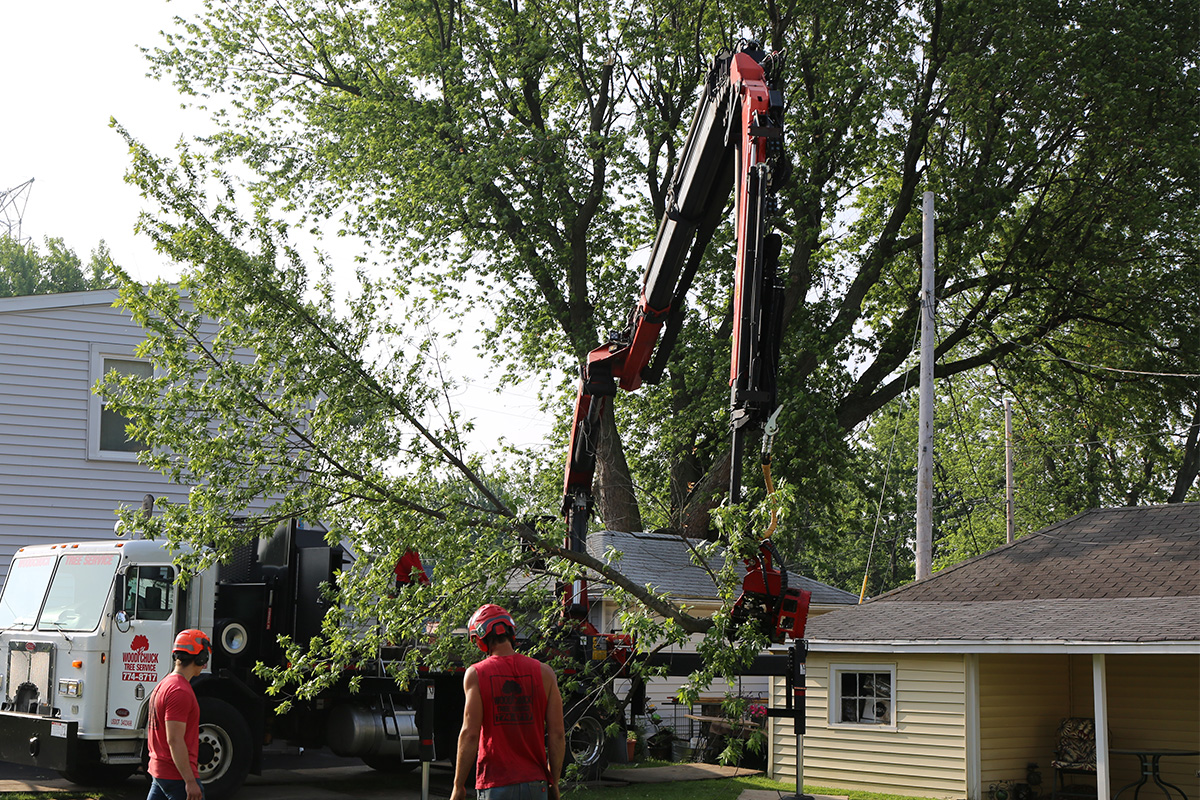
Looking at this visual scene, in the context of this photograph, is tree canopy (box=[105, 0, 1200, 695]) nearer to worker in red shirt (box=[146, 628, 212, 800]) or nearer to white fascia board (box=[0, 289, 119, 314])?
white fascia board (box=[0, 289, 119, 314])

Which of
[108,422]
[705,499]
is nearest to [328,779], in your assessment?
[108,422]

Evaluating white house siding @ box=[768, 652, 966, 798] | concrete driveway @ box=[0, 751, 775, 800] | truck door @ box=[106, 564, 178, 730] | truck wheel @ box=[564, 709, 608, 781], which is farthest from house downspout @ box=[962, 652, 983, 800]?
truck door @ box=[106, 564, 178, 730]

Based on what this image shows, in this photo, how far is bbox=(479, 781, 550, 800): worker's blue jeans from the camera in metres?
5.26

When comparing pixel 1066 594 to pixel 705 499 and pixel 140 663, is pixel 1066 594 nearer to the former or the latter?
pixel 705 499

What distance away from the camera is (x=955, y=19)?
21.1 meters

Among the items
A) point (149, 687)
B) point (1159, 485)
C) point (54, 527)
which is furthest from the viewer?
point (1159, 485)

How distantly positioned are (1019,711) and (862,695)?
202 cm

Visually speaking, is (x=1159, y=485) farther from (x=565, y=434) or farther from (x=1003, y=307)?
(x=565, y=434)

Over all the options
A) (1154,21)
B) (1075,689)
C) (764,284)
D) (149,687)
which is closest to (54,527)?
(149,687)

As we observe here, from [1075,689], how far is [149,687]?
11.9 meters

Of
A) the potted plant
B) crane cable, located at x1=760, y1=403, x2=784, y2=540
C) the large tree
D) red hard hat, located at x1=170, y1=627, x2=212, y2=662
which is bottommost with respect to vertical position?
the potted plant

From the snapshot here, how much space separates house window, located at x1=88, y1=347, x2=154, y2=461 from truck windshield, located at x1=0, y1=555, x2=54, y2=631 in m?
4.02

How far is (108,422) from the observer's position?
52.9 feet

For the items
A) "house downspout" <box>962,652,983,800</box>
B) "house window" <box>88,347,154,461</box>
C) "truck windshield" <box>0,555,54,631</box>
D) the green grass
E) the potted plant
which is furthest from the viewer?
the potted plant
